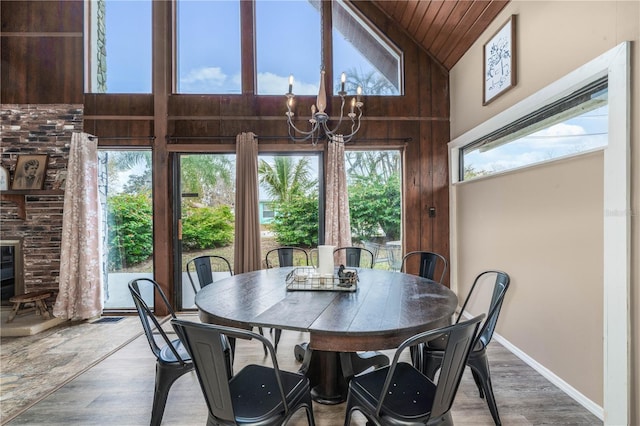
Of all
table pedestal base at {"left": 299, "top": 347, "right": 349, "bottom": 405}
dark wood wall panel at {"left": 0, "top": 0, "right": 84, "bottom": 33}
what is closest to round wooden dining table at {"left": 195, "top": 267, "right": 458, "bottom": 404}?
table pedestal base at {"left": 299, "top": 347, "right": 349, "bottom": 405}

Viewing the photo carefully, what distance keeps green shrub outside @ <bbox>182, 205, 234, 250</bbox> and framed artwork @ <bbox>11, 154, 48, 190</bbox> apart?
1.80 m

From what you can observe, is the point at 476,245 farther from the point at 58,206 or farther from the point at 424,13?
the point at 58,206

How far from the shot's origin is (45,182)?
12.4 ft

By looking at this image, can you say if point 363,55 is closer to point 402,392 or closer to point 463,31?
point 463,31

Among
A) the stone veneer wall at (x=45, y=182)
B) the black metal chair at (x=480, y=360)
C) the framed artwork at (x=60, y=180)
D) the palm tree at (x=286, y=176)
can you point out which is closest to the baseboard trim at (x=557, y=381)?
the black metal chair at (x=480, y=360)

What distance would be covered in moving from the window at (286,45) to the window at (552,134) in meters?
2.31

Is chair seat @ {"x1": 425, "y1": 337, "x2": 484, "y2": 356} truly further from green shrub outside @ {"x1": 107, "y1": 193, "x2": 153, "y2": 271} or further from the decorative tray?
green shrub outside @ {"x1": 107, "y1": 193, "x2": 153, "y2": 271}

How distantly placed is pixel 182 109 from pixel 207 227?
1.57 metres

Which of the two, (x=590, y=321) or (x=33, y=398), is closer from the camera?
(x=590, y=321)

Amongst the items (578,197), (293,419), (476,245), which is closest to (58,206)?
(293,419)

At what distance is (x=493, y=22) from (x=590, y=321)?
277cm

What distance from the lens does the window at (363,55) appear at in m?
3.99

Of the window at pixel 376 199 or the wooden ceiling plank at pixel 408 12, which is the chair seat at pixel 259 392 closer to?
the window at pixel 376 199

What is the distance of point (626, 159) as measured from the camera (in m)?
1.60
